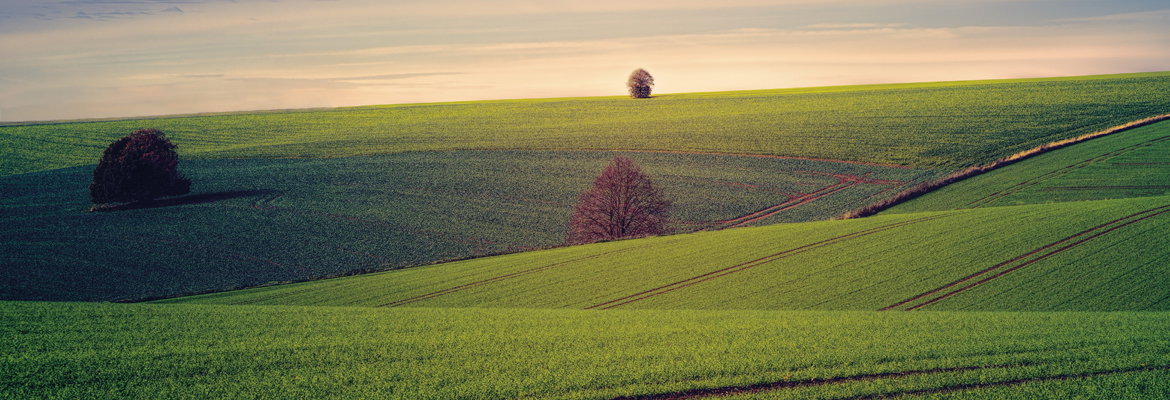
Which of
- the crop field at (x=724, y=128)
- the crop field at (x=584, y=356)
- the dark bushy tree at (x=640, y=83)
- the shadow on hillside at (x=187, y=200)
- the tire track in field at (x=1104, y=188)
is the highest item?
the dark bushy tree at (x=640, y=83)

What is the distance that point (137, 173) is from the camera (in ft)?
142

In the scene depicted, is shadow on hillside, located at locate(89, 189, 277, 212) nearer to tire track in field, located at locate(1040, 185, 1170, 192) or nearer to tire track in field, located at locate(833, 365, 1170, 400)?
tire track in field, located at locate(833, 365, 1170, 400)

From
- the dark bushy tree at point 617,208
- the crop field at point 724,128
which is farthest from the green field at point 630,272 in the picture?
the dark bushy tree at point 617,208

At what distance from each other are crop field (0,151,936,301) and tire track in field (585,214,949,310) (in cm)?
1073

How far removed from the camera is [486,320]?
13828mm

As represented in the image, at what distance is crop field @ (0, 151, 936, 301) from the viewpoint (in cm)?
2973

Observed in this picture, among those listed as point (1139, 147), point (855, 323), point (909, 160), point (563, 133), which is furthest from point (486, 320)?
point (563, 133)

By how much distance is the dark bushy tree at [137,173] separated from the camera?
140 feet

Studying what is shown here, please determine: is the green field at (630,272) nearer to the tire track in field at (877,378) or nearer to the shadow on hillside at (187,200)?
the tire track in field at (877,378)

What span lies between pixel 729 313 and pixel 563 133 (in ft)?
188

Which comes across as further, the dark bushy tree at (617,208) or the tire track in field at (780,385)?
the dark bushy tree at (617,208)

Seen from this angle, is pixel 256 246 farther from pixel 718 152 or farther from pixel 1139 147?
pixel 1139 147

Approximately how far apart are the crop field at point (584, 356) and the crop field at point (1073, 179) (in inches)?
924

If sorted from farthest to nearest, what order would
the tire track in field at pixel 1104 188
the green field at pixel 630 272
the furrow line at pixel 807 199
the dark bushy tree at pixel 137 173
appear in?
the dark bushy tree at pixel 137 173, the furrow line at pixel 807 199, the tire track in field at pixel 1104 188, the green field at pixel 630 272
